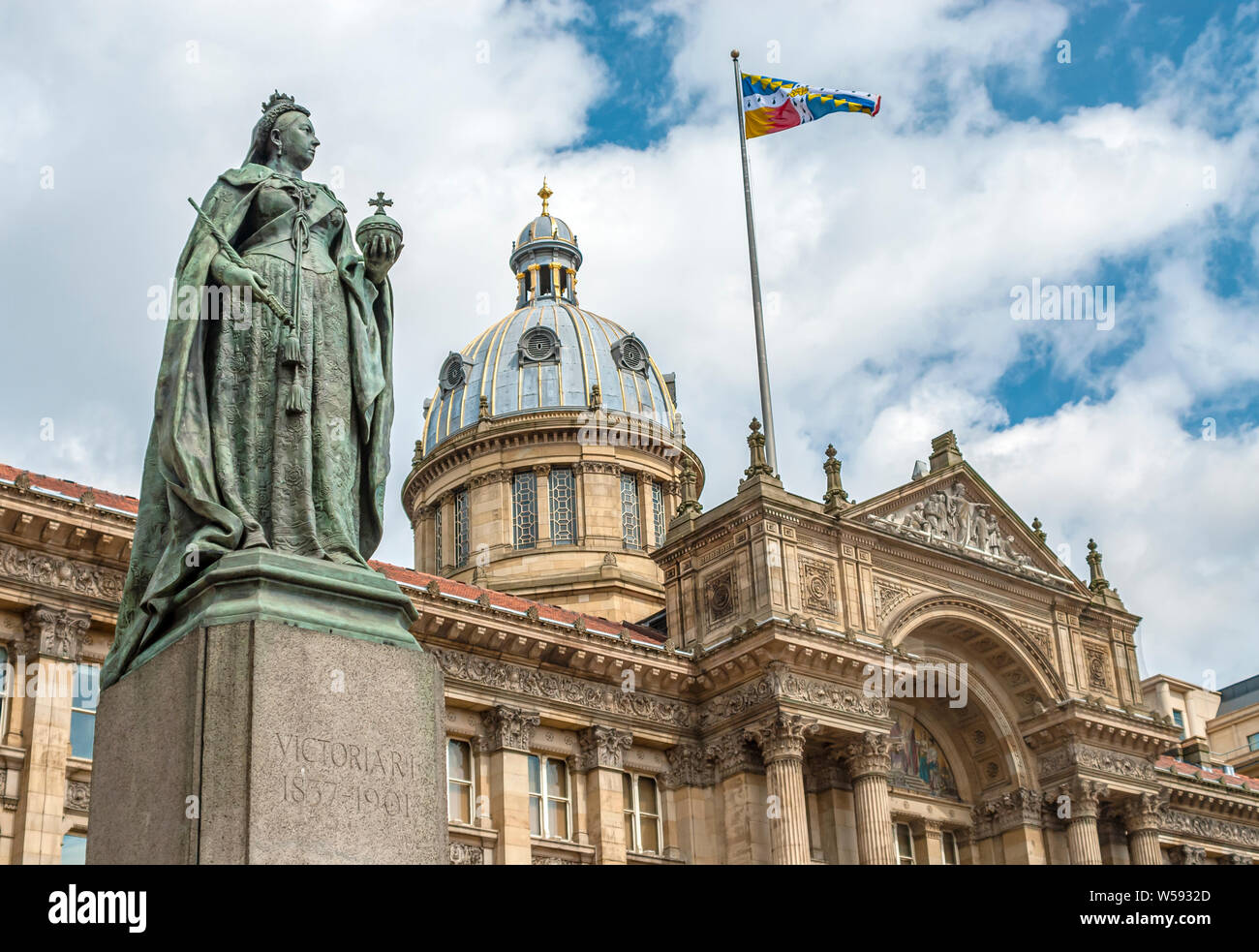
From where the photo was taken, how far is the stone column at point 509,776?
3219 centimetres

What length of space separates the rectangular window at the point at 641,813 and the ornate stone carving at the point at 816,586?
540 centimetres

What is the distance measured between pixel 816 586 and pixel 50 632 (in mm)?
16841

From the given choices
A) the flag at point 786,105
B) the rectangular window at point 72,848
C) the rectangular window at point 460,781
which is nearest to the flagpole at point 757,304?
the flag at point 786,105

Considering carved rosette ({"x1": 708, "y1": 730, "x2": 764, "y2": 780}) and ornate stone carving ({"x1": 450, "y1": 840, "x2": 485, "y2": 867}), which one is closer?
ornate stone carving ({"x1": 450, "y1": 840, "x2": 485, "y2": 867})

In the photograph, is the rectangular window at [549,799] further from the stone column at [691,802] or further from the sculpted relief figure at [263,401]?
the sculpted relief figure at [263,401]

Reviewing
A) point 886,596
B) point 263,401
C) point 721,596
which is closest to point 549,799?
point 721,596

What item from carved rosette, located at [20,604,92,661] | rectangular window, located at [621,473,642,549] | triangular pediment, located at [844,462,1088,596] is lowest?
carved rosette, located at [20,604,92,661]

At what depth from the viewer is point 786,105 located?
42562 millimetres

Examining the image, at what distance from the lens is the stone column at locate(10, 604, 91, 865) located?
86.0 feet

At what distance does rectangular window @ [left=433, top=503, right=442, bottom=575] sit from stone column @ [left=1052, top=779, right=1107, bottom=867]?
2230 centimetres

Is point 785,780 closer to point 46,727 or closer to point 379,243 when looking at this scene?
point 46,727

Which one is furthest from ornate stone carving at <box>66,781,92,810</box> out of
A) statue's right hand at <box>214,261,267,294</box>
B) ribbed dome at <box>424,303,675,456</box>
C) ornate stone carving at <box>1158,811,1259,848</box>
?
ornate stone carving at <box>1158,811,1259,848</box>

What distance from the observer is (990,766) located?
136 feet

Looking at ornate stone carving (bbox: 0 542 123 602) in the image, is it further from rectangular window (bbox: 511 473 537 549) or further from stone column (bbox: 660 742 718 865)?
rectangular window (bbox: 511 473 537 549)
